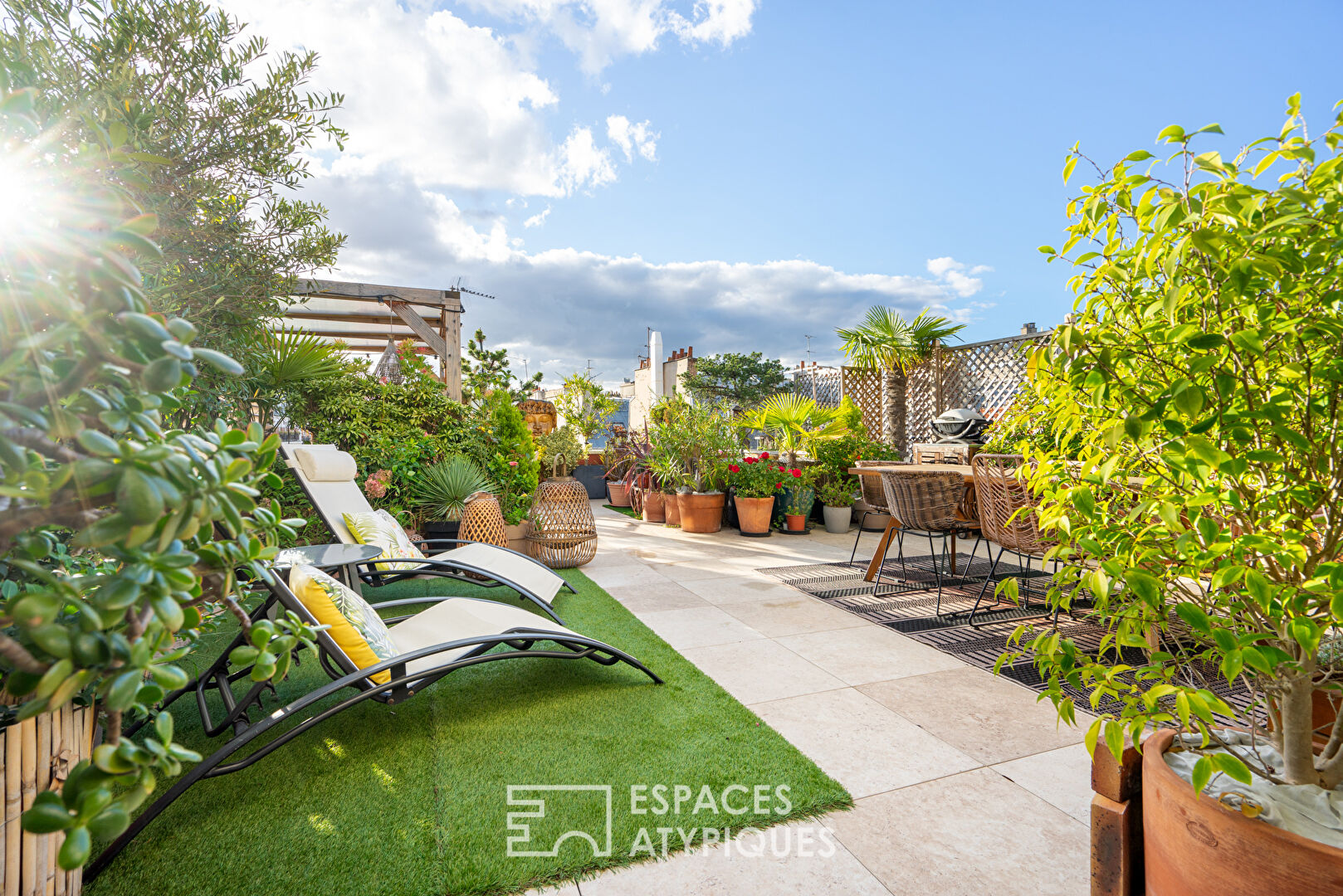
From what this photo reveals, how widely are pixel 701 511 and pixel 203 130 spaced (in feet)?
18.5

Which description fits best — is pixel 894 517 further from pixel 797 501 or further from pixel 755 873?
pixel 755 873

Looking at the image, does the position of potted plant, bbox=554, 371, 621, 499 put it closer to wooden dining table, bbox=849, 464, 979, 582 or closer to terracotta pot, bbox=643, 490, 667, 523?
terracotta pot, bbox=643, 490, 667, 523

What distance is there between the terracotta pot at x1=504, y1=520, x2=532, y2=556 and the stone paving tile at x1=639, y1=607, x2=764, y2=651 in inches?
88.4

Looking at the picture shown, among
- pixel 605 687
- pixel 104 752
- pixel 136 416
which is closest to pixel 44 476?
pixel 136 416

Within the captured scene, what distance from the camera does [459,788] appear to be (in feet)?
6.84

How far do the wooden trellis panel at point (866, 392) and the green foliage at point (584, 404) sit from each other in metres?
4.36

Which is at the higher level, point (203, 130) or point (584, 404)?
point (203, 130)

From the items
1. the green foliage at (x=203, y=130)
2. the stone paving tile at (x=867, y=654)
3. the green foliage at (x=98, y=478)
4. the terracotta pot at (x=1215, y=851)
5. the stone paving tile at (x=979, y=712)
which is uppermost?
the green foliage at (x=203, y=130)

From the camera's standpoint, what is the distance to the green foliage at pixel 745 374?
86.8 ft

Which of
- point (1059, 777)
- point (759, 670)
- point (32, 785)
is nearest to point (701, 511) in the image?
point (759, 670)

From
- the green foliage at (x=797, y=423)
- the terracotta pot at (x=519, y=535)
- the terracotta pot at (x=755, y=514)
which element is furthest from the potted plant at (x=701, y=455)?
the terracotta pot at (x=519, y=535)

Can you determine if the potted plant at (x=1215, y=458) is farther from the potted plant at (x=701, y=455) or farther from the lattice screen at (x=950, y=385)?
the lattice screen at (x=950, y=385)

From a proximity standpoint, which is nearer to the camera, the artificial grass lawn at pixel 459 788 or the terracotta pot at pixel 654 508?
the artificial grass lawn at pixel 459 788

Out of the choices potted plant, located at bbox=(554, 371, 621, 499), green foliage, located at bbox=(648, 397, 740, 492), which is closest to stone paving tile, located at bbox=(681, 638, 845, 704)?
green foliage, located at bbox=(648, 397, 740, 492)
